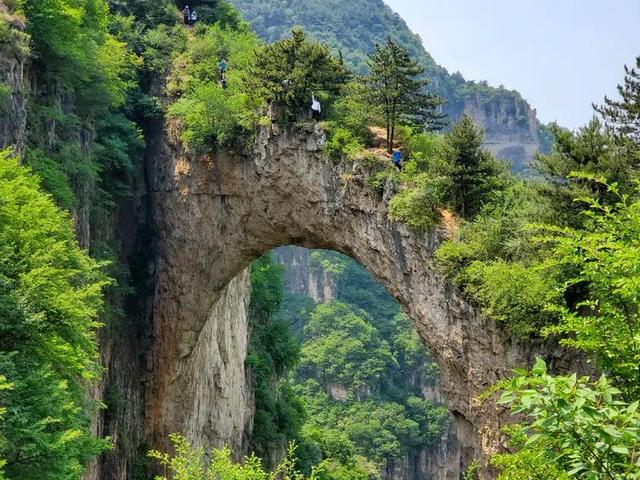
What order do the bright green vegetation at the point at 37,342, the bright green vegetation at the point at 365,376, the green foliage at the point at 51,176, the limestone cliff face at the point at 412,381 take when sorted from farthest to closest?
the limestone cliff face at the point at 412,381, the bright green vegetation at the point at 365,376, the green foliage at the point at 51,176, the bright green vegetation at the point at 37,342

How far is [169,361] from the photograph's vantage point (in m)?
20.2

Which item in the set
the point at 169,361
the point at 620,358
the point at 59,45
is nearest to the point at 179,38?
the point at 59,45

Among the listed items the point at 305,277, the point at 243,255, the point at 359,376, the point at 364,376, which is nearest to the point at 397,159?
the point at 243,255

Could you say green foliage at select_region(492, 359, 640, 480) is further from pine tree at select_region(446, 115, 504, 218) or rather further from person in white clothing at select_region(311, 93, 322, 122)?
person in white clothing at select_region(311, 93, 322, 122)

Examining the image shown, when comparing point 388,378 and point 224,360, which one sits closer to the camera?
point 224,360

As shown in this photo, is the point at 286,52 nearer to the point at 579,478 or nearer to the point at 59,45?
the point at 59,45

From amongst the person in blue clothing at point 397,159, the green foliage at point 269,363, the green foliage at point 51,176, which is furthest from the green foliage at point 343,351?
the green foliage at point 51,176

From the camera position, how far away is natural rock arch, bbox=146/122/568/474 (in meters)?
14.0

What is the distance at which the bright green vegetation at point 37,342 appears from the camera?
777cm

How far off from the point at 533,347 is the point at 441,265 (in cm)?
263

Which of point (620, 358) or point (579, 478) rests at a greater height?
point (620, 358)

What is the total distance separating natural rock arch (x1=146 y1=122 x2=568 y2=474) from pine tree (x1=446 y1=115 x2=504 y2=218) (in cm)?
93

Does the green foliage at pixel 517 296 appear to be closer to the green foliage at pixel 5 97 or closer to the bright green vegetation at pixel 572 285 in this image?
the bright green vegetation at pixel 572 285

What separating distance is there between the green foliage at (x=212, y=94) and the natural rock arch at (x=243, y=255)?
66cm
